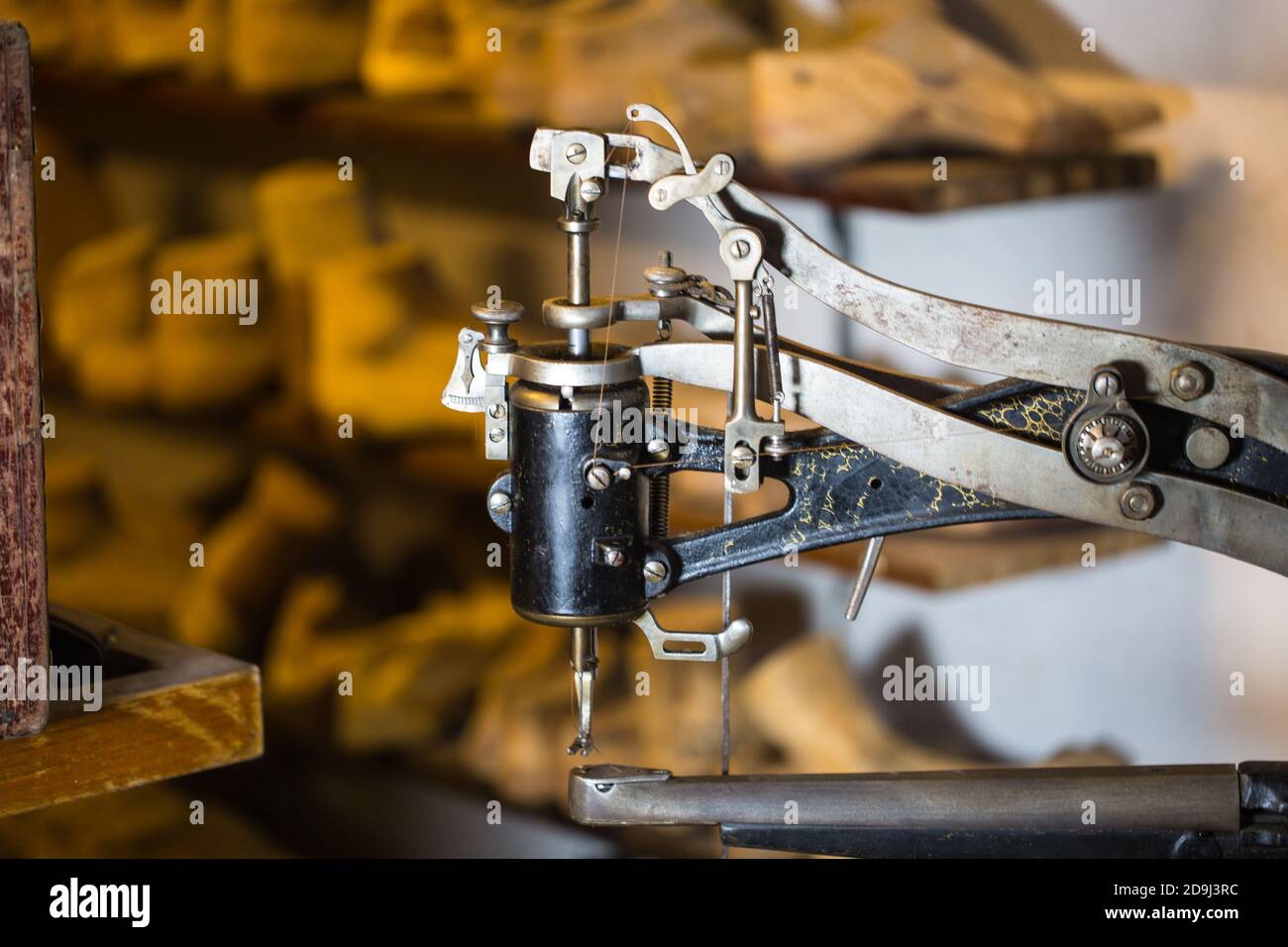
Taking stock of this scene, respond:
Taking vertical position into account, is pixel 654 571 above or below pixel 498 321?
below

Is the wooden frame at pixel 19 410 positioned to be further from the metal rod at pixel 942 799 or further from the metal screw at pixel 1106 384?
the metal screw at pixel 1106 384

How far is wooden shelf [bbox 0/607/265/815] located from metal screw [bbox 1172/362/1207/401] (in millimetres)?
537

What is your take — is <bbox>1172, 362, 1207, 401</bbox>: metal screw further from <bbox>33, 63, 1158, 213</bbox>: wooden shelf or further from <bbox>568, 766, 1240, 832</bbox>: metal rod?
<bbox>33, 63, 1158, 213</bbox>: wooden shelf

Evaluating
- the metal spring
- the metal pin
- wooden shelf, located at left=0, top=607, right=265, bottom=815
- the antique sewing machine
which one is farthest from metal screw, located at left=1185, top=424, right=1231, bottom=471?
wooden shelf, located at left=0, top=607, right=265, bottom=815

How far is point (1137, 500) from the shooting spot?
929 millimetres

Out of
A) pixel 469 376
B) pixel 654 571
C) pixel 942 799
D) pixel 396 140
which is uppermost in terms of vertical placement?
pixel 396 140

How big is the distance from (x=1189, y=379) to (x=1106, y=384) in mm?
43

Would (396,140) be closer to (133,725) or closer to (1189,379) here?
(133,725)

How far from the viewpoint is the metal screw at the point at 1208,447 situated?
937mm

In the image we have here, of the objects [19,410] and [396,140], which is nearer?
[19,410]

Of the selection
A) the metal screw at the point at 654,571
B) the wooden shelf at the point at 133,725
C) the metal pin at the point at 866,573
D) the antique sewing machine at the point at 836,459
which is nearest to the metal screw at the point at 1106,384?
the antique sewing machine at the point at 836,459

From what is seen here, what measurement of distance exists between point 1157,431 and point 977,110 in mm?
674

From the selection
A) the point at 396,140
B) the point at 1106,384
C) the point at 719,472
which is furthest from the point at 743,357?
the point at 396,140

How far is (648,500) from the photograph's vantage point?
0.99 m
